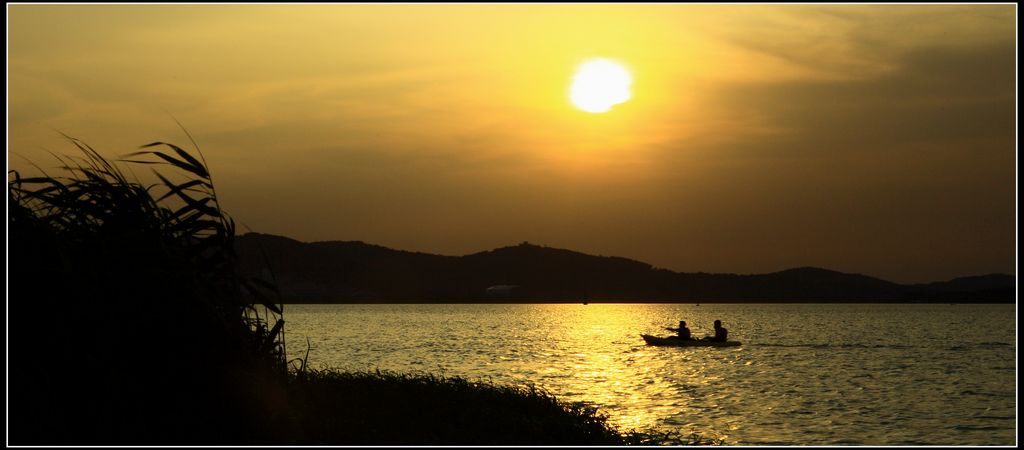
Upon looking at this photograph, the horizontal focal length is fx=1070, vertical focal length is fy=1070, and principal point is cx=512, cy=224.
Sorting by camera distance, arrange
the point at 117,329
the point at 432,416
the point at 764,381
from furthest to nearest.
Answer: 1. the point at 764,381
2. the point at 432,416
3. the point at 117,329

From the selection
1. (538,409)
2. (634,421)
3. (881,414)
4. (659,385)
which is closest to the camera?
(538,409)

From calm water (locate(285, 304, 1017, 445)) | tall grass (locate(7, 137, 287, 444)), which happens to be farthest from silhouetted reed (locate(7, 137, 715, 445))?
calm water (locate(285, 304, 1017, 445))

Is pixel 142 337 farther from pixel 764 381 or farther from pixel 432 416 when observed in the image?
pixel 764 381

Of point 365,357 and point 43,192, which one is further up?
point 43,192

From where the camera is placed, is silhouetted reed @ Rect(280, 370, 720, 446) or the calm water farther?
the calm water

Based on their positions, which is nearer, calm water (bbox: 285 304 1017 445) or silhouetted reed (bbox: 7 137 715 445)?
silhouetted reed (bbox: 7 137 715 445)

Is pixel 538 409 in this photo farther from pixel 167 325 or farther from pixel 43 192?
pixel 43 192

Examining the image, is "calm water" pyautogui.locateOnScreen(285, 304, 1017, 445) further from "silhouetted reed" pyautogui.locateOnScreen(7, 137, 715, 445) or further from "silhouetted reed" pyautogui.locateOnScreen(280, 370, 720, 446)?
"silhouetted reed" pyautogui.locateOnScreen(7, 137, 715, 445)

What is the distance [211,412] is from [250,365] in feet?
3.37

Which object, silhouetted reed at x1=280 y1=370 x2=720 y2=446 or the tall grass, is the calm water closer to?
silhouetted reed at x1=280 y1=370 x2=720 y2=446

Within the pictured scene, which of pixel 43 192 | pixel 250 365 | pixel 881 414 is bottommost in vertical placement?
pixel 881 414

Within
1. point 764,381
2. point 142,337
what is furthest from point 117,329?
point 764,381

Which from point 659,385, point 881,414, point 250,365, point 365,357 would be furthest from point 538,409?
point 365,357

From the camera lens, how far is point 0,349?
1518 centimetres
